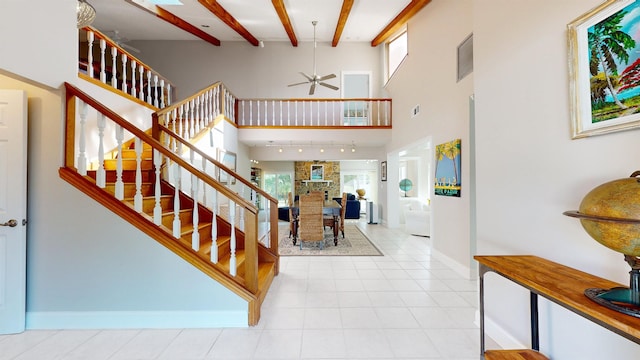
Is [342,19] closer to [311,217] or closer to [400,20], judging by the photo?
[400,20]

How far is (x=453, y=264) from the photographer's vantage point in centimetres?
385

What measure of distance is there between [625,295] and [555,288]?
20 centimetres

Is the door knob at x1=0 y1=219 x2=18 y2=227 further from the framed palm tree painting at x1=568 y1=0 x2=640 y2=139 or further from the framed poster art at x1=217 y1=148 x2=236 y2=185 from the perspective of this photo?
the framed palm tree painting at x1=568 y1=0 x2=640 y2=139

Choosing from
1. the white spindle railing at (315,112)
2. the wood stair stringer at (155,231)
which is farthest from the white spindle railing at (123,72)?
the wood stair stringer at (155,231)

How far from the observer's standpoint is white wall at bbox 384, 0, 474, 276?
3535 millimetres

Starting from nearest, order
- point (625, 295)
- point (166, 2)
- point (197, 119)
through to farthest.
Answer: point (625, 295), point (197, 119), point (166, 2)

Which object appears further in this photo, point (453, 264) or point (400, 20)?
point (400, 20)

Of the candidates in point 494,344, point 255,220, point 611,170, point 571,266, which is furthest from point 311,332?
point 611,170

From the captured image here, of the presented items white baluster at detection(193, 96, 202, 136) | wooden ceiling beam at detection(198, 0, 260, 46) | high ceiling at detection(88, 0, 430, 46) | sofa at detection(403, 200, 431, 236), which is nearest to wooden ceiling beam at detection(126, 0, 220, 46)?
high ceiling at detection(88, 0, 430, 46)

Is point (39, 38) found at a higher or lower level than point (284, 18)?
lower

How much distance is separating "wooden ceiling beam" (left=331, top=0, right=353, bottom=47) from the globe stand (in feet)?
20.4

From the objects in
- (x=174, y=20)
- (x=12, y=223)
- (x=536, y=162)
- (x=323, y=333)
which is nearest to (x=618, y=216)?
(x=536, y=162)

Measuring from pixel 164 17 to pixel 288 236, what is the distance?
19.2ft

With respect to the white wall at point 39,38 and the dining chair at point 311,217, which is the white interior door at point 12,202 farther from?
the dining chair at point 311,217
